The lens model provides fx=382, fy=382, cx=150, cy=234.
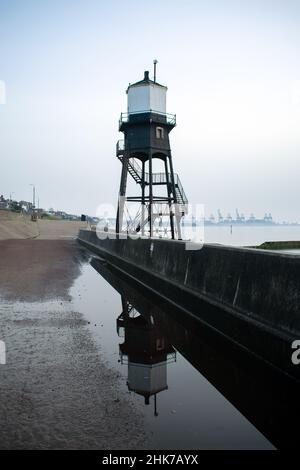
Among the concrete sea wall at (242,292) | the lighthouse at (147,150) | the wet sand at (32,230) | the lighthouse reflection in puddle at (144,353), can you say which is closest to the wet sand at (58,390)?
the lighthouse reflection in puddle at (144,353)

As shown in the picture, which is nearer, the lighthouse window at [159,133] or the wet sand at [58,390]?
the wet sand at [58,390]

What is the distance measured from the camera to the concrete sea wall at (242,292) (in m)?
5.70

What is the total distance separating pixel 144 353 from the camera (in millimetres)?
6598

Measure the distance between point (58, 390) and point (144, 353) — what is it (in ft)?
6.83

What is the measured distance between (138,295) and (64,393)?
7.65 metres

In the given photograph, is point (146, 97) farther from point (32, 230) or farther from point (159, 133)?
point (32, 230)

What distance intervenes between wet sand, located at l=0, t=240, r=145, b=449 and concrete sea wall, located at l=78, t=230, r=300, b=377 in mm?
2423

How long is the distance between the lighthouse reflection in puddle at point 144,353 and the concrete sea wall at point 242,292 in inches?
50.1

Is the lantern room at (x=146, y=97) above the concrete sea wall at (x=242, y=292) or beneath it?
above

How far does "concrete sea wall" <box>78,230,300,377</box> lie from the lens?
570cm

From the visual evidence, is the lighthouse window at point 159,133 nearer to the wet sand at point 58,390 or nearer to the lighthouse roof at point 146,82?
the lighthouse roof at point 146,82

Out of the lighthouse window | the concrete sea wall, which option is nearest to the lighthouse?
the lighthouse window

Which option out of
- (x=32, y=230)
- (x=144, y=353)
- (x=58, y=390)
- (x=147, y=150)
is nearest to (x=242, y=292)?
(x=144, y=353)

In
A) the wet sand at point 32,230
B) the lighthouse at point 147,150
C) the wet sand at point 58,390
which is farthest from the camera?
the wet sand at point 32,230
